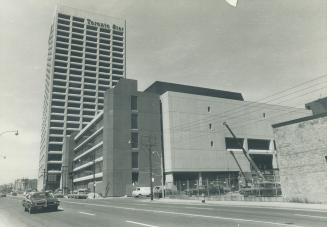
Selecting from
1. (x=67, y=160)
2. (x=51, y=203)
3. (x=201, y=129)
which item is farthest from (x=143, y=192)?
(x=67, y=160)

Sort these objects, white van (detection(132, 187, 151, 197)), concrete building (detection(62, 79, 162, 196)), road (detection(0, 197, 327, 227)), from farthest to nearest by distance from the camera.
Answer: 1. concrete building (detection(62, 79, 162, 196))
2. white van (detection(132, 187, 151, 197))
3. road (detection(0, 197, 327, 227))

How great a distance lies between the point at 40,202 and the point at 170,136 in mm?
56153

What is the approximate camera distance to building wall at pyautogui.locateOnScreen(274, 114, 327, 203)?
2619 centimetres

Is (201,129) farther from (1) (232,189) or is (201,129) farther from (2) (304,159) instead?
(2) (304,159)

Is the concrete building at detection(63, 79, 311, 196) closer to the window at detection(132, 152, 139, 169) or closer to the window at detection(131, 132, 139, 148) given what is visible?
the window at detection(131, 132, 139, 148)

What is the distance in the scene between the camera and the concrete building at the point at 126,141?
73.3m

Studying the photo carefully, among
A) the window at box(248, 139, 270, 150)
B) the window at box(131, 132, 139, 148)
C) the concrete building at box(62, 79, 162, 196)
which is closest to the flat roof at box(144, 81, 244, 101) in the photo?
the concrete building at box(62, 79, 162, 196)

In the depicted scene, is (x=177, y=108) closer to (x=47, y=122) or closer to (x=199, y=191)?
(x=199, y=191)

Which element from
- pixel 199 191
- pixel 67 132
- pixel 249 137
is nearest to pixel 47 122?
pixel 67 132

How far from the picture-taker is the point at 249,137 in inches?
3506

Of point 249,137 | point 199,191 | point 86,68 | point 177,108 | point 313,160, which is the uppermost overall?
point 86,68

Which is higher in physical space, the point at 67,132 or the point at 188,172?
the point at 67,132

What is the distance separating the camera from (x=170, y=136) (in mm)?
77375

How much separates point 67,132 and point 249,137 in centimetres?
7169
